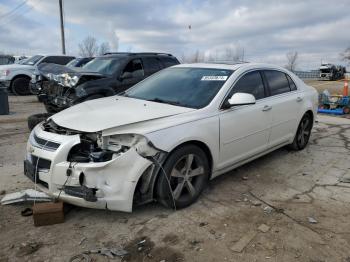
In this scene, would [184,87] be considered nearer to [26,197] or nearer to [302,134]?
[26,197]

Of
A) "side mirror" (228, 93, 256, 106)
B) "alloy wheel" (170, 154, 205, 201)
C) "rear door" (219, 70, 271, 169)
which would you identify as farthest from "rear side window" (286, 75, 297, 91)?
"alloy wheel" (170, 154, 205, 201)

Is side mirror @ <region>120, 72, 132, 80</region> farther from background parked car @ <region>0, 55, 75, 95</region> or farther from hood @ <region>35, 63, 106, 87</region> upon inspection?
background parked car @ <region>0, 55, 75, 95</region>

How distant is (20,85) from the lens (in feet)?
50.7

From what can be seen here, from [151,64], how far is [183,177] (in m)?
5.79

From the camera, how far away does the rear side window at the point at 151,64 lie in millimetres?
9162

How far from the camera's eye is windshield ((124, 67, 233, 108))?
14.6 ft

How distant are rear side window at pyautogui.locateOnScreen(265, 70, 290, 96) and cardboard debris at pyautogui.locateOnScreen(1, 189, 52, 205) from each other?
11.2 feet

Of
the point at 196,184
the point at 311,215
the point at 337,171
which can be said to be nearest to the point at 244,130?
the point at 196,184

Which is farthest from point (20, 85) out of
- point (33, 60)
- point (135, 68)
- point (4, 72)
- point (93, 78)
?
point (93, 78)

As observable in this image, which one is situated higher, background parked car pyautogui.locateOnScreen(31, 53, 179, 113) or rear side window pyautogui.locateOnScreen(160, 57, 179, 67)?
rear side window pyautogui.locateOnScreen(160, 57, 179, 67)

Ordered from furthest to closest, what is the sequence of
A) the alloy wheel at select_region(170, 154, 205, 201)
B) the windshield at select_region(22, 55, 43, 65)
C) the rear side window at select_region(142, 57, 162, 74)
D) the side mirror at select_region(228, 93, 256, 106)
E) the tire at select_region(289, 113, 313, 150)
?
the windshield at select_region(22, 55, 43, 65)
the rear side window at select_region(142, 57, 162, 74)
the tire at select_region(289, 113, 313, 150)
the side mirror at select_region(228, 93, 256, 106)
the alloy wheel at select_region(170, 154, 205, 201)

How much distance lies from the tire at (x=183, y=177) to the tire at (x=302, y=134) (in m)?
2.66

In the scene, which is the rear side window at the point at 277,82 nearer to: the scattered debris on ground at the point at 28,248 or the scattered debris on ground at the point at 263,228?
the scattered debris on ground at the point at 263,228

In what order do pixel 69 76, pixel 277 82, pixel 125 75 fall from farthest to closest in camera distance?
pixel 125 75, pixel 69 76, pixel 277 82
